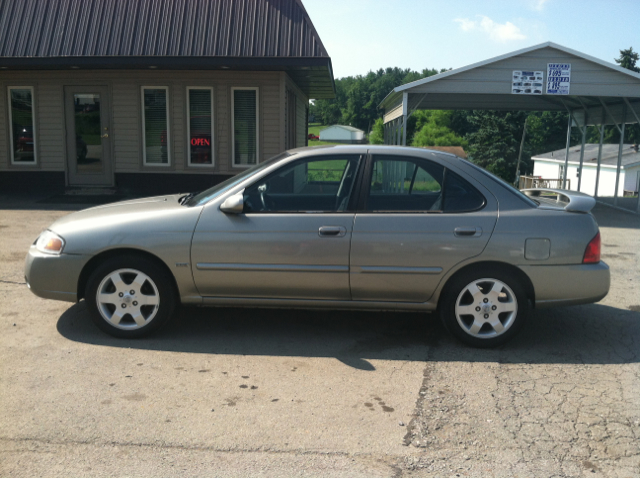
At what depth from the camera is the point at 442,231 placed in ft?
16.3

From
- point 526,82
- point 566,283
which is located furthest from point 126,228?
point 526,82

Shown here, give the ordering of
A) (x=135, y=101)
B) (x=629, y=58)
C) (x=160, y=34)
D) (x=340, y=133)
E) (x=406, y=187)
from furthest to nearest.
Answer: (x=340, y=133), (x=629, y=58), (x=135, y=101), (x=160, y=34), (x=406, y=187)

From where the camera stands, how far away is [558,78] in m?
14.2

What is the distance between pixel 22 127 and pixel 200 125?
14.4ft

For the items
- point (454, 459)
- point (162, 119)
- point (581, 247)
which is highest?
point (162, 119)

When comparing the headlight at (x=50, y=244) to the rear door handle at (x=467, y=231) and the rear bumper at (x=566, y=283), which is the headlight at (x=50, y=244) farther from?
the rear bumper at (x=566, y=283)

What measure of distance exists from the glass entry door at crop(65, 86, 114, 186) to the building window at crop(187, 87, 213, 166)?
199cm

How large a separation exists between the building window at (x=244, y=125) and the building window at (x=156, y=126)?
159cm

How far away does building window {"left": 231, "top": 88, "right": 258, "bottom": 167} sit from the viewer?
14.9 meters

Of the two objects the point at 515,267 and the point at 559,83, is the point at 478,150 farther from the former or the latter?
the point at 515,267

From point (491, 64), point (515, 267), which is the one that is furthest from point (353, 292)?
point (491, 64)

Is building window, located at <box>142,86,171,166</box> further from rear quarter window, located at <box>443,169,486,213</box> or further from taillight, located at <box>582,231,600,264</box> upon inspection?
taillight, located at <box>582,231,600,264</box>

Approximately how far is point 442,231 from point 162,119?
11452 mm

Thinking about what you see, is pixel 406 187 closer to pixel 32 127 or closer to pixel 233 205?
pixel 233 205
